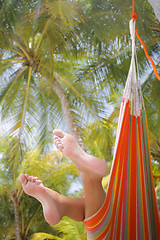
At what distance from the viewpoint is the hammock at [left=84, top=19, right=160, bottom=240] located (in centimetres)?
120

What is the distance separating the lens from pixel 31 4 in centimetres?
362

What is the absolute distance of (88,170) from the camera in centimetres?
114

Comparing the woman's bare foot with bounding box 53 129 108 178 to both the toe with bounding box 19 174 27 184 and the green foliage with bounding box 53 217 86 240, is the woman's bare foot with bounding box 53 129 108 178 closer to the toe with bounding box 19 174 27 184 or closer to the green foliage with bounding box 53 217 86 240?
the toe with bounding box 19 174 27 184

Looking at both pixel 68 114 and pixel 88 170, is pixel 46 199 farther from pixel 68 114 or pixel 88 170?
pixel 68 114

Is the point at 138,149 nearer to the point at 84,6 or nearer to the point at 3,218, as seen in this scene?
the point at 84,6

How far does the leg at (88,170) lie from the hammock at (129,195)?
0.04m

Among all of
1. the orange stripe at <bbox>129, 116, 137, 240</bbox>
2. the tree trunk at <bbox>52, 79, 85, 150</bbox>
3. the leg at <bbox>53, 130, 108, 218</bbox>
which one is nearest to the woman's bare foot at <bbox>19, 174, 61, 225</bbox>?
the leg at <bbox>53, 130, 108, 218</bbox>

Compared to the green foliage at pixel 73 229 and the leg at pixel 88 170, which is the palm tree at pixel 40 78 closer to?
the green foliage at pixel 73 229

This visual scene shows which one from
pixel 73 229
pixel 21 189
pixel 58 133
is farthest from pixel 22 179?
pixel 21 189

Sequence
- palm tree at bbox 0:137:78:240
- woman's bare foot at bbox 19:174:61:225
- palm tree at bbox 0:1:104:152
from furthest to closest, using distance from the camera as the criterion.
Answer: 1. palm tree at bbox 0:137:78:240
2. palm tree at bbox 0:1:104:152
3. woman's bare foot at bbox 19:174:61:225

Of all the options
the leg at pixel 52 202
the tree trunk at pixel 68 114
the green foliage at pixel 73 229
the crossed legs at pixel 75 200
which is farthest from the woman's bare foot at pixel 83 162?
the green foliage at pixel 73 229

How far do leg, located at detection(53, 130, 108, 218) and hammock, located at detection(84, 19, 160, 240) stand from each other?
1.5 inches

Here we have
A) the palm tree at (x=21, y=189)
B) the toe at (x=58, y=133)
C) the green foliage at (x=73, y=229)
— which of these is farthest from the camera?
the palm tree at (x=21, y=189)

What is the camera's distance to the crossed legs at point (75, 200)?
113 centimetres
